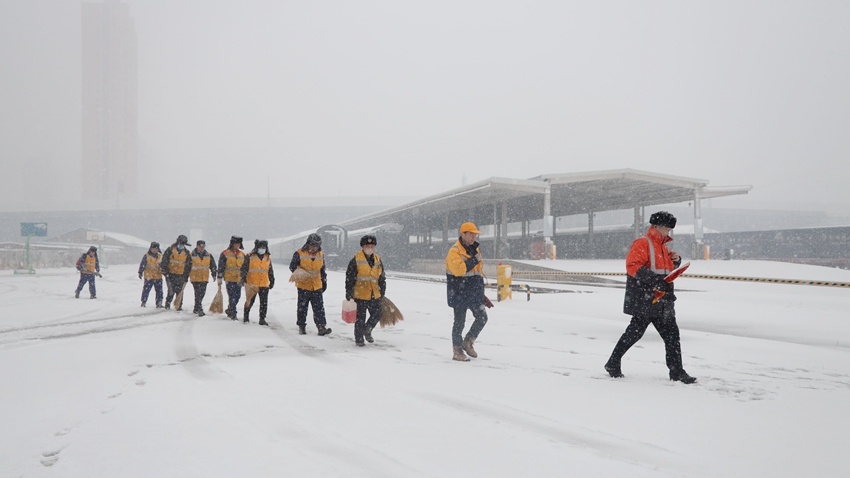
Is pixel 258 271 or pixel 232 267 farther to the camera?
pixel 232 267

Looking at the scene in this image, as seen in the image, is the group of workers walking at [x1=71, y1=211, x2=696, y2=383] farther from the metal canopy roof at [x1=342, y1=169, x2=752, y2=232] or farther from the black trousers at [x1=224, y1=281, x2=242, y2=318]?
the metal canopy roof at [x1=342, y1=169, x2=752, y2=232]

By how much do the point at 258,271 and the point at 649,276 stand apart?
697 centimetres

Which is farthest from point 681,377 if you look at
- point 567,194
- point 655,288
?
point 567,194

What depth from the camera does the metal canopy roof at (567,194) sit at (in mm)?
27141

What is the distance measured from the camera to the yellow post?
13.2 meters

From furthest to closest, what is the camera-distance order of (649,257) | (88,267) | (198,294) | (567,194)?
(567,194)
(88,267)
(198,294)
(649,257)

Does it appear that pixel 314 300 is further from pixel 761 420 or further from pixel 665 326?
pixel 761 420

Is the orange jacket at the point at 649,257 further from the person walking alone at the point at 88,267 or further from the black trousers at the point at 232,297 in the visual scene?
the person walking alone at the point at 88,267

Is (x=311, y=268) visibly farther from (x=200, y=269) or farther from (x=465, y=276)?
(x=200, y=269)

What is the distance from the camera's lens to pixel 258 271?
29.6ft

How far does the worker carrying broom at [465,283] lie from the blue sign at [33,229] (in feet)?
121

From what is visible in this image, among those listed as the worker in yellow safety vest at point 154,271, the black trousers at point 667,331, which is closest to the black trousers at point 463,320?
the black trousers at point 667,331

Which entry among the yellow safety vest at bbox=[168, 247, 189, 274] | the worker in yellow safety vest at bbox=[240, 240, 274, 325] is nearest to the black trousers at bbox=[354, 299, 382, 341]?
the worker in yellow safety vest at bbox=[240, 240, 274, 325]

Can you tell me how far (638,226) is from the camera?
106 feet
